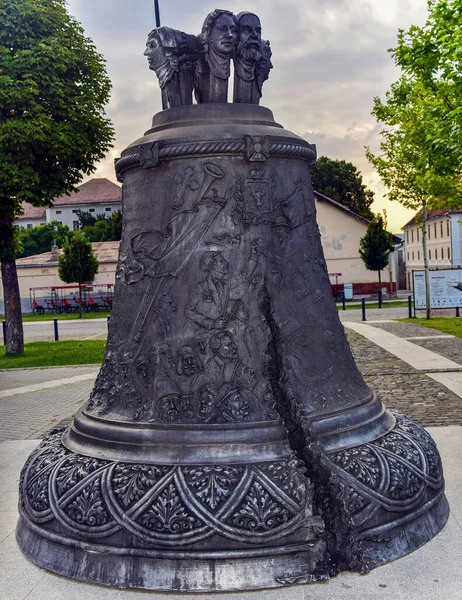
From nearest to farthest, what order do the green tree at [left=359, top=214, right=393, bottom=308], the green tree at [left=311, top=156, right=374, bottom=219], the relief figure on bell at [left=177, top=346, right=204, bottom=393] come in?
the relief figure on bell at [left=177, top=346, right=204, bottom=393], the green tree at [left=359, top=214, right=393, bottom=308], the green tree at [left=311, top=156, right=374, bottom=219]

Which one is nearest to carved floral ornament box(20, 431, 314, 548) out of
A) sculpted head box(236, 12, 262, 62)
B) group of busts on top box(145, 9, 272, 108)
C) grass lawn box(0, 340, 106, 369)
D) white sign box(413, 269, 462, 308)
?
group of busts on top box(145, 9, 272, 108)

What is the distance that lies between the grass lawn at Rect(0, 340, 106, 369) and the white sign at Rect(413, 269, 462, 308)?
11886 millimetres

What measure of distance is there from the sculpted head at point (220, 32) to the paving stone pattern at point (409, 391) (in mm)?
4941

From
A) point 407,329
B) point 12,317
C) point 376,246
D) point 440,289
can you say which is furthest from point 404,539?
point 376,246

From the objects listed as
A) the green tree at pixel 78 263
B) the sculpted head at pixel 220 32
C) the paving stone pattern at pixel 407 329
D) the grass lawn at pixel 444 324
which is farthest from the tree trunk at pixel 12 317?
the green tree at pixel 78 263

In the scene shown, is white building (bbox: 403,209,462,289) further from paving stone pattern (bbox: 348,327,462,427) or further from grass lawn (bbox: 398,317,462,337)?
paving stone pattern (bbox: 348,327,462,427)

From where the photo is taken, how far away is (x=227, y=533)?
3.10 metres

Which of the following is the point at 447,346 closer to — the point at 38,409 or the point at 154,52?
the point at 38,409

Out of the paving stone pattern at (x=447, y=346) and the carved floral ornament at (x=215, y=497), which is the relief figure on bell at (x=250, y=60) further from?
the paving stone pattern at (x=447, y=346)

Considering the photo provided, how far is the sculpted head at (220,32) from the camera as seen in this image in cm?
378

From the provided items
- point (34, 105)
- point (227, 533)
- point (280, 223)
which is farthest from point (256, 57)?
point (34, 105)

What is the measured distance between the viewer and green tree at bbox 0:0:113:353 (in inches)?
650

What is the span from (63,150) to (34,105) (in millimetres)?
1296

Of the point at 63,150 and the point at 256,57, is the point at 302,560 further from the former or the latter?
the point at 63,150
